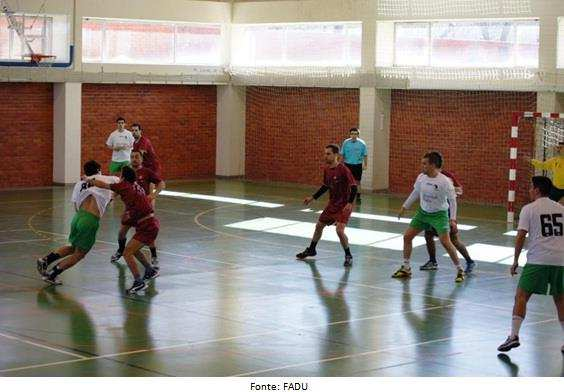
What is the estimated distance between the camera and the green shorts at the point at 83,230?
54.7ft

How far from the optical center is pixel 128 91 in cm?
3503

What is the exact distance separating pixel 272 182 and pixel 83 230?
20.1 m

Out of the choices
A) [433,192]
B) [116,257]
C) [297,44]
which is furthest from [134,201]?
[297,44]

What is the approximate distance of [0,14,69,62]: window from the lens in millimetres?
31484

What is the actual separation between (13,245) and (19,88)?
12.6m

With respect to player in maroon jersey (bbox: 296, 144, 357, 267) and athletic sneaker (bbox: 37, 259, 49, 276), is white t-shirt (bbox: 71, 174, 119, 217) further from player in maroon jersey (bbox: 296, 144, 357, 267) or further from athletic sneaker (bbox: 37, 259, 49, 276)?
player in maroon jersey (bbox: 296, 144, 357, 267)

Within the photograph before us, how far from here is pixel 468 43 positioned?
1221 inches

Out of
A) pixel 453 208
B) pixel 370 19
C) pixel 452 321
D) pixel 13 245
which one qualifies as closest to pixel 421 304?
pixel 452 321

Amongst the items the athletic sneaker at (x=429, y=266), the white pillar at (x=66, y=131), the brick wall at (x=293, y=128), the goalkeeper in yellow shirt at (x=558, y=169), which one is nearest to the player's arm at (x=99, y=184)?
the athletic sneaker at (x=429, y=266)

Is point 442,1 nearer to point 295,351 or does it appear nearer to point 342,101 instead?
point 342,101

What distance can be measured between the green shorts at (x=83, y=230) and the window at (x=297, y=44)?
58.8ft

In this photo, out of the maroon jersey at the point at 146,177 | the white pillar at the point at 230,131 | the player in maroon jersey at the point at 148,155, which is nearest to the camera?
the maroon jersey at the point at 146,177

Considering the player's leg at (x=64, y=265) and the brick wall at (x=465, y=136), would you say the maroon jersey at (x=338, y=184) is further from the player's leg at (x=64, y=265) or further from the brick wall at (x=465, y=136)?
the brick wall at (x=465, y=136)

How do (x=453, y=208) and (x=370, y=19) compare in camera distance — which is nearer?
(x=453, y=208)
